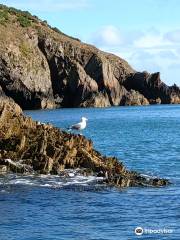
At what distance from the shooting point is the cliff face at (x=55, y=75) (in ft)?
524

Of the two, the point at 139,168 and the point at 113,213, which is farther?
the point at 139,168

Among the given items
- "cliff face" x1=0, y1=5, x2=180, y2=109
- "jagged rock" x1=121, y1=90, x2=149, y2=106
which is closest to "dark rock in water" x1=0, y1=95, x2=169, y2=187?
"cliff face" x1=0, y1=5, x2=180, y2=109

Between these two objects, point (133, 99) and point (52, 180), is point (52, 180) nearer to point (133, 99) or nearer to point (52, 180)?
point (52, 180)

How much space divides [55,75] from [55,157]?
141510 mm

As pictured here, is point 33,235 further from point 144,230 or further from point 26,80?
point 26,80

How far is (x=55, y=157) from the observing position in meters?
36.9

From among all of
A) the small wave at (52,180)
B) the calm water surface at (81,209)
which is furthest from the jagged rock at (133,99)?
the small wave at (52,180)

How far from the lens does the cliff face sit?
15975 centimetres

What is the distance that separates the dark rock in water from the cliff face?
11646cm

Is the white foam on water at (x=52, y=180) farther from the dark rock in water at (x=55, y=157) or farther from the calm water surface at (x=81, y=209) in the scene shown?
the dark rock in water at (x=55, y=157)

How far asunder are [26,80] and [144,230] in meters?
138

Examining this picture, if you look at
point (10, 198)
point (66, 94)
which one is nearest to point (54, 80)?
point (66, 94)

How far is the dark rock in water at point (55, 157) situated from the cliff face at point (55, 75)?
116 metres

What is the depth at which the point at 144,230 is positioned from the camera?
2386 centimetres
